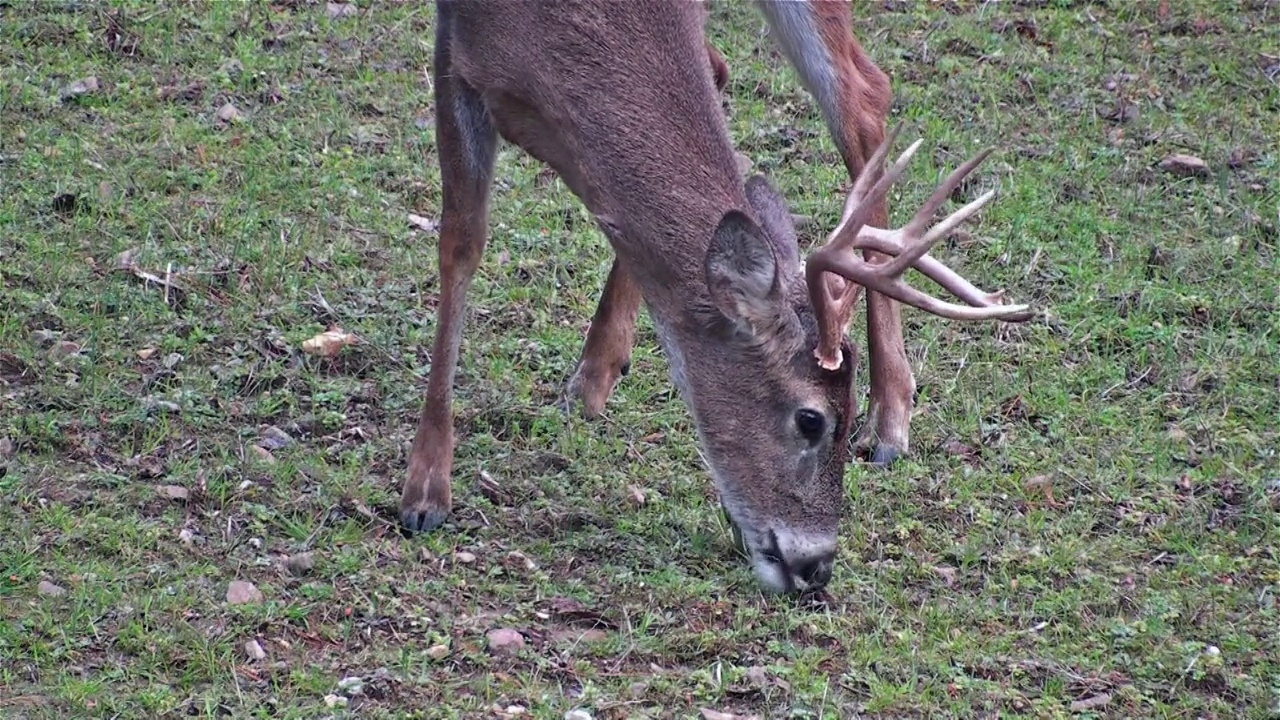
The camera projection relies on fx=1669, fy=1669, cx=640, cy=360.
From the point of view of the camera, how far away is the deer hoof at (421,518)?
5.07m

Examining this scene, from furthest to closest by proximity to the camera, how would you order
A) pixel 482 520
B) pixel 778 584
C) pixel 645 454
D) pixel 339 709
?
pixel 645 454
pixel 482 520
pixel 778 584
pixel 339 709

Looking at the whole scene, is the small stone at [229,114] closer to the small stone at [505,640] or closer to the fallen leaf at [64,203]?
the fallen leaf at [64,203]

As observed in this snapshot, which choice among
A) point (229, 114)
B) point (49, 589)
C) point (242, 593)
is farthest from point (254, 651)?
point (229, 114)

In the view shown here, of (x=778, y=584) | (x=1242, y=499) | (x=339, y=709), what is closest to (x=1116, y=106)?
(x=1242, y=499)

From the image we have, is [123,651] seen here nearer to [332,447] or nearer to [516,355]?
[332,447]

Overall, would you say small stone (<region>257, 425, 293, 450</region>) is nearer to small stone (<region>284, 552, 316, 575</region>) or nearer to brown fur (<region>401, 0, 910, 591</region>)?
brown fur (<region>401, 0, 910, 591</region>)

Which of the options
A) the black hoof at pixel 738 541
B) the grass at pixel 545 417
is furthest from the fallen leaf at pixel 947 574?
the black hoof at pixel 738 541

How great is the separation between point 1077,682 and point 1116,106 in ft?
14.6

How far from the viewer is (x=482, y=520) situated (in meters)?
5.18

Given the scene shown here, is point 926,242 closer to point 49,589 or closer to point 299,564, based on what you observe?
point 299,564

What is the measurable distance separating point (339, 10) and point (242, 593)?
14.8 ft

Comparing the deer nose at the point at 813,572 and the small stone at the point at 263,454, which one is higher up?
the deer nose at the point at 813,572

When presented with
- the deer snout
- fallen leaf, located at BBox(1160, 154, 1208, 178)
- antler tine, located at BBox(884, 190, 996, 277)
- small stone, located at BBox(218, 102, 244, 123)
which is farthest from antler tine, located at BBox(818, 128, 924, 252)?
small stone, located at BBox(218, 102, 244, 123)

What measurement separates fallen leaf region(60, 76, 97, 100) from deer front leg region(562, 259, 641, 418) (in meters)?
2.92
